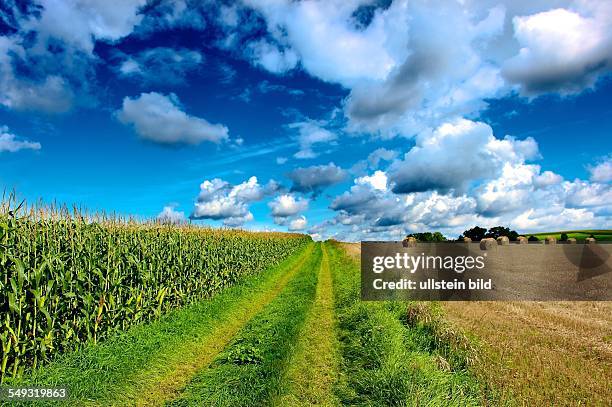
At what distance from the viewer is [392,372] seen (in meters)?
7.73

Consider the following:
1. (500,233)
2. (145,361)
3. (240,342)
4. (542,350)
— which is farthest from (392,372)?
(500,233)

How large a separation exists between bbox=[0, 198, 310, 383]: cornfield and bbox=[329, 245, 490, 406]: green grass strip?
650 centimetres

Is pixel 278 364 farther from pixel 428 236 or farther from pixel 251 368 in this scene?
pixel 428 236

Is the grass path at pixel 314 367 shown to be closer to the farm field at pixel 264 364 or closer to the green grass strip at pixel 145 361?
the farm field at pixel 264 364

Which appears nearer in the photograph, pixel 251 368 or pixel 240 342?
pixel 251 368

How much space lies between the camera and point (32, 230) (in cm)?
1012

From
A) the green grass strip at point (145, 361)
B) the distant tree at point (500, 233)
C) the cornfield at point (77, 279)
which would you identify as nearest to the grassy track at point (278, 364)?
the green grass strip at point (145, 361)

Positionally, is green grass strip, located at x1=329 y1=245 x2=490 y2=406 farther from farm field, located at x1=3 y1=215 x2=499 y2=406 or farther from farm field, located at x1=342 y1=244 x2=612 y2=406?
farm field, located at x1=342 y1=244 x2=612 y2=406

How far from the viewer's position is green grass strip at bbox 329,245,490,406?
668cm

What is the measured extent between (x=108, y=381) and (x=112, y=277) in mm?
4113

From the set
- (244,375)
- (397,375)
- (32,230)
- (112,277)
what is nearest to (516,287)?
(397,375)

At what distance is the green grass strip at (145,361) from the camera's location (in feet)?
25.9

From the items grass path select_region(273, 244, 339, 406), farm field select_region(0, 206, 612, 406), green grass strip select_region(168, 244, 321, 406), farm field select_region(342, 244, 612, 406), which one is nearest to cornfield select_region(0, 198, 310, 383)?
farm field select_region(0, 206, 612, 406)

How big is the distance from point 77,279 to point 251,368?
5.11 meters
